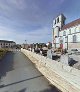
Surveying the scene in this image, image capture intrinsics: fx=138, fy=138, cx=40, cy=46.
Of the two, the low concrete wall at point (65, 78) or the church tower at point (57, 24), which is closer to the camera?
the low concrete wall at point (65, 78)

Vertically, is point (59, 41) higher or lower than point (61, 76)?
higher

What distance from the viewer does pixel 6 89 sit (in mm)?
9820

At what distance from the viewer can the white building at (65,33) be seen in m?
43.0

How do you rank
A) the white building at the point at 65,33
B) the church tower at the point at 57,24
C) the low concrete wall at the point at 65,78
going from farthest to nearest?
the church tower at the point at 57,24 < the white building at the point at 65,33 < the low concrete wall at the point at 65,78

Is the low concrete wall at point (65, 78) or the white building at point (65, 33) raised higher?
the white building at point (65, 33)

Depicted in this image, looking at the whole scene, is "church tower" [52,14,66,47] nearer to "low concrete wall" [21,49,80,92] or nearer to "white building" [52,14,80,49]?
"white building" [52,14,80,49]

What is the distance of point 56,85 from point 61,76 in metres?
1.20

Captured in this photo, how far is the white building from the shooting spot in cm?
4300

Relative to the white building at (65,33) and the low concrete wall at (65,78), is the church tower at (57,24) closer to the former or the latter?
the white building at (65,33)

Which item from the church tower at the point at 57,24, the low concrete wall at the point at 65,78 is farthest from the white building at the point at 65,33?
the low concrete wall at the point at 65,78

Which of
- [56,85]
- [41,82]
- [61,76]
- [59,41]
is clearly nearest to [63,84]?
[61,76]

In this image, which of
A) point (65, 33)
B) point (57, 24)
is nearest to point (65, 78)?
point (65, 33)

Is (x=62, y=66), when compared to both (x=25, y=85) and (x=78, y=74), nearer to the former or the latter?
(x=78, y=74)

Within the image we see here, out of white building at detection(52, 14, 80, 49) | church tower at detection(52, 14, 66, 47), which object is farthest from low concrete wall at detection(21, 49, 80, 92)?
church tower at detection(52, 14, 66, 47)
